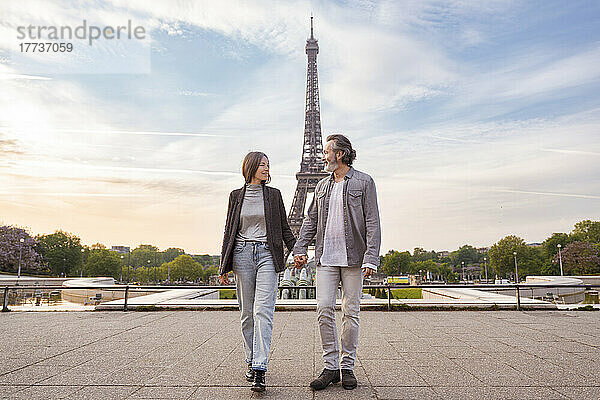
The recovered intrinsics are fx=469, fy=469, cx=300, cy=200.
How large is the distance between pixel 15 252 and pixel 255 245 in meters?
56.4

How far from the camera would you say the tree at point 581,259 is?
52.0 m

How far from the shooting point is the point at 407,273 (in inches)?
3844

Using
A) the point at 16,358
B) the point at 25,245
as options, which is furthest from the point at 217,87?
the point at 25,245

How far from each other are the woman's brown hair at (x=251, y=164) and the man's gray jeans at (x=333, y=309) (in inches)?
42.4

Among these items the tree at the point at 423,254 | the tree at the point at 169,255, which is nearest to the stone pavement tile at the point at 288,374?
the tree at the point at 169,255

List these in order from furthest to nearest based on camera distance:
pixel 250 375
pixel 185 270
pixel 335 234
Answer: pixel 185 270 < pixel 335 234 < pixel 250 375

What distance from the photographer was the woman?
13.6 feet

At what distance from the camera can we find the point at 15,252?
51.3m

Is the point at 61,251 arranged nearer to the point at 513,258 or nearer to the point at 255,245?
the point at 513,258

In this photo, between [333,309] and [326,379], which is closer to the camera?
[326,379]

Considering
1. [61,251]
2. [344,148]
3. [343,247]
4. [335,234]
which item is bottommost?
[343,247]

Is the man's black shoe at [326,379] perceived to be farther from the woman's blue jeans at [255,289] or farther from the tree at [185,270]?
the tree at [185,270]

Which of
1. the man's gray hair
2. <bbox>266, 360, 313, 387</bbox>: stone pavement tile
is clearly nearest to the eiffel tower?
<bbox>266, 360, 313, 387</bbox>: stone pavement tile

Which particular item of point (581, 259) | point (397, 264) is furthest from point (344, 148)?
point (397, 264)
